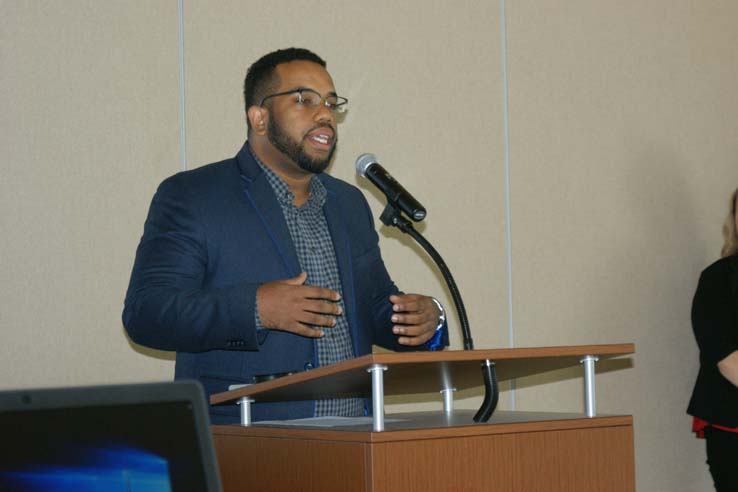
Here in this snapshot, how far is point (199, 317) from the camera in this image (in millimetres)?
1996

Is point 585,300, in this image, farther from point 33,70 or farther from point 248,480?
point 248,480

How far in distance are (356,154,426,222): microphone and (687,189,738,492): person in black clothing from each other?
2.26 meters

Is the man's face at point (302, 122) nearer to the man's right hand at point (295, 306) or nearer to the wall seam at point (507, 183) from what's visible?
the man's right hand at point (295, 306)

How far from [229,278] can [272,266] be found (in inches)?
4.1

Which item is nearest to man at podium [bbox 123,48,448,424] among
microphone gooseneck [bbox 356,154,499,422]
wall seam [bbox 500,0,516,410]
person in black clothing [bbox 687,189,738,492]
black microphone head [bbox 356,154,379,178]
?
microphone gooseneck [bbox 356,154,499,422]

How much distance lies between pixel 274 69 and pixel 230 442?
1162 millimetres

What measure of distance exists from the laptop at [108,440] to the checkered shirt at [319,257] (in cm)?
140

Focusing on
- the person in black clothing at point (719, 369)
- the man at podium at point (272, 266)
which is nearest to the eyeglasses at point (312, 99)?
the man at podium at point (272, 266)

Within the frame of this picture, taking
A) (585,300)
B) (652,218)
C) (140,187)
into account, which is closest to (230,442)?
(140,187)

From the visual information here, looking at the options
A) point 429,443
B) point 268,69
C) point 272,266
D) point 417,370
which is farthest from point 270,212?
point 429,443

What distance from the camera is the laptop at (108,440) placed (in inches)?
31.2

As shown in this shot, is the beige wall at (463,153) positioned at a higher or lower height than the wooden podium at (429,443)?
higher

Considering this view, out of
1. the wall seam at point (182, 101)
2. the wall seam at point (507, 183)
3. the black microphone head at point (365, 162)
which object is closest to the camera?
the black microphone head at point (365, 162)

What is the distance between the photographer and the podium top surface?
1.45 meters
